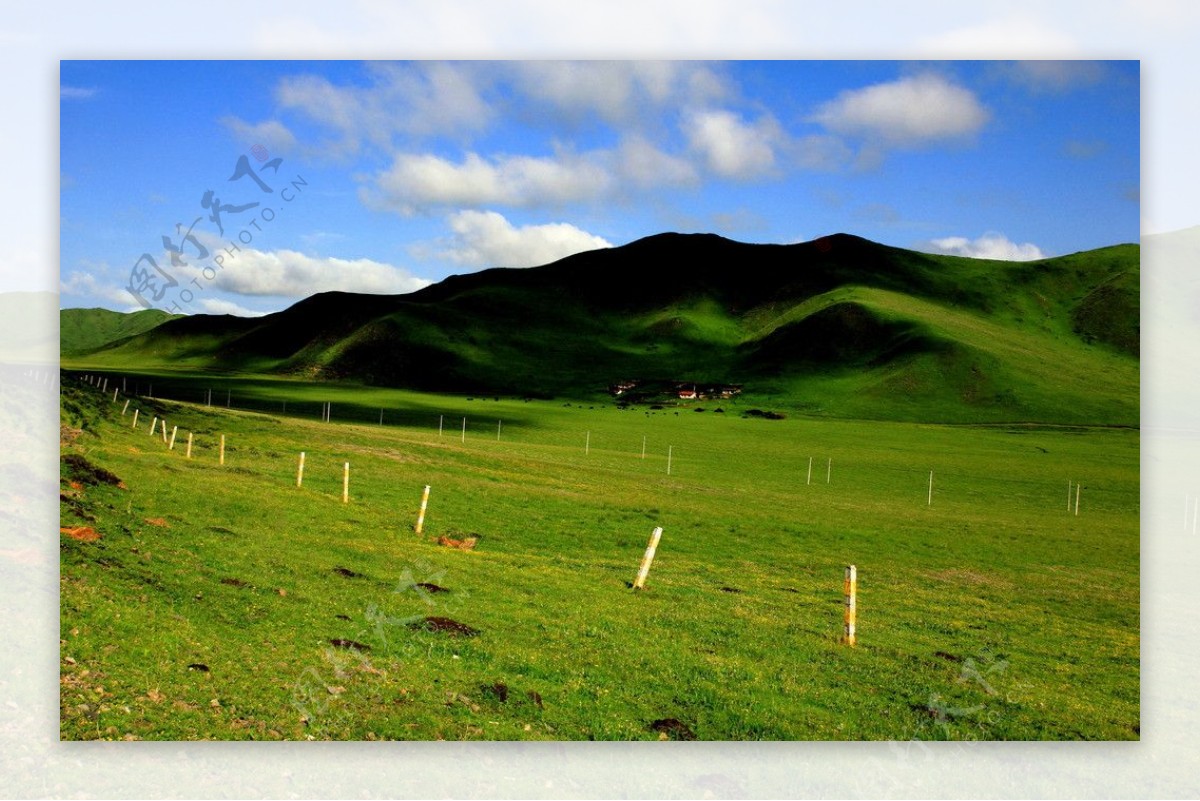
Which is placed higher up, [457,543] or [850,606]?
[457,543]

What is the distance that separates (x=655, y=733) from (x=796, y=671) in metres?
2.91

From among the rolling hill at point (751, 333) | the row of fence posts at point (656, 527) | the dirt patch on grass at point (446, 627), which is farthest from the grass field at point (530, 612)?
the rolling hill at point (751, 333)

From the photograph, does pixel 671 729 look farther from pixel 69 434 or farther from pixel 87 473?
pixel 69 434

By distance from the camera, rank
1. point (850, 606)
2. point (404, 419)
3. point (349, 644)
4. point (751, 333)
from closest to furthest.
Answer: point (349, 644), point (850, 606), point (404, 419), point (751, 333)

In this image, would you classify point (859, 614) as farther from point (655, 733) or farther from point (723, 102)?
point (723, 102)

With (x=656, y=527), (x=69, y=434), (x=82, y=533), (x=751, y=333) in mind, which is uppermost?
(x=751, y=333)

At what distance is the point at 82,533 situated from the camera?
48.2 ft

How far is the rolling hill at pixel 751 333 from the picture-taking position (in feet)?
384

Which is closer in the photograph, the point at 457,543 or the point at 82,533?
the point at 82,533

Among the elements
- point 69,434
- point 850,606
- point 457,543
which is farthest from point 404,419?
point 850,606

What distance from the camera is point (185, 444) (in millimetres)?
29391

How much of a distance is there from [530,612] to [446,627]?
1893 millimetres

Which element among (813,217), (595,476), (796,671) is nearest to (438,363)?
(595,476)

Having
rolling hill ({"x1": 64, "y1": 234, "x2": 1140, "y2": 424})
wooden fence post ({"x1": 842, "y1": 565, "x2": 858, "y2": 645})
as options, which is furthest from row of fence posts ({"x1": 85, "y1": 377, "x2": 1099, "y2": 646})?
rolling hill ({"x1": 64, "y1": 234, "x2": 1140, "y2": 424})
